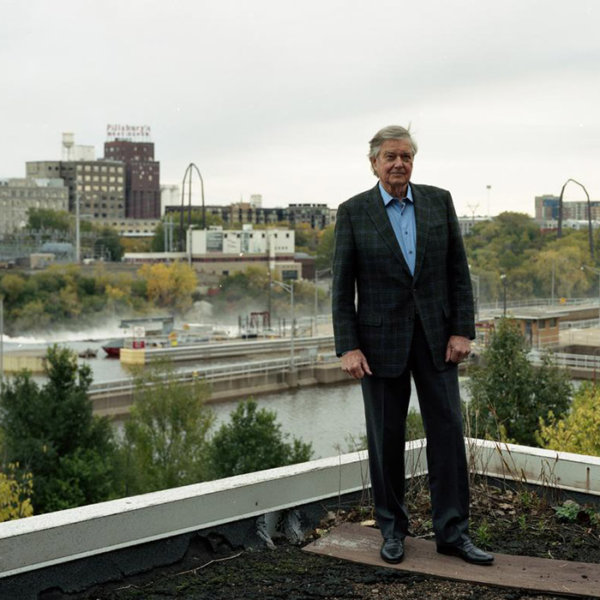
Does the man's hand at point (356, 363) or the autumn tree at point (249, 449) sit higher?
the man's hand at point (356, 363)

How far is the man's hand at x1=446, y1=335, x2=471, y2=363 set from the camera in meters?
1.84

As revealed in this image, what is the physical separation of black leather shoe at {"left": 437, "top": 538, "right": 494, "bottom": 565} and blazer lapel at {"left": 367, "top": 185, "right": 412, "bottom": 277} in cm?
52

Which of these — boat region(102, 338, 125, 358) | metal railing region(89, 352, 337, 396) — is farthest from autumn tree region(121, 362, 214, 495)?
boat region(102, 338, 125, 358)

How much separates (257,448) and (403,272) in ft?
43.3

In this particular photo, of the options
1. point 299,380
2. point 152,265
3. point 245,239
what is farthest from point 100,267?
point 299,380

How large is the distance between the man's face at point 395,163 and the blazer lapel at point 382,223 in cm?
4

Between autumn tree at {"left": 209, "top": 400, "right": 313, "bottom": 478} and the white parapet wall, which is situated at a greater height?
the white parapet wall

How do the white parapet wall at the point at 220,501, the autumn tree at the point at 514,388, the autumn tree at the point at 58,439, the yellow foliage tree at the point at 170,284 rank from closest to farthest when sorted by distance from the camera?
the white parapet wall at the point at 220,501
the autumn tree at the point at 514,388
the autumn tree at the point at 58,439
the yellow foliage tree at the point at 170,284

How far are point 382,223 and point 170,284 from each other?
114 ft

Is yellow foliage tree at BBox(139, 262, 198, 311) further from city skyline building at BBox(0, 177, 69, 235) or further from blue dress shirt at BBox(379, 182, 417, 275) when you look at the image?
blue dress shirt at BBox(379, 182, 417, 275)

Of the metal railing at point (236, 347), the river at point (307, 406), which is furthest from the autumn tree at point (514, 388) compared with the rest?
the metal railing at point (236, 347)

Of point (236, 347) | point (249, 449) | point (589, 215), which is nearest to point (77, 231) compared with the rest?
point (236, 347)

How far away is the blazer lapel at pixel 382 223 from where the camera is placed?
185 cm

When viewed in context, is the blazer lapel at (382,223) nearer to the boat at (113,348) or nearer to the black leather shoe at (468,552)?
the black leather shoe at (468,552)
